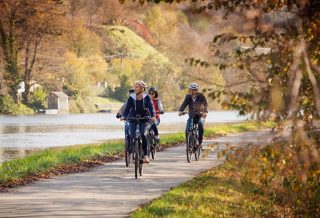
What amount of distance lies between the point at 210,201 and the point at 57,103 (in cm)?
7731

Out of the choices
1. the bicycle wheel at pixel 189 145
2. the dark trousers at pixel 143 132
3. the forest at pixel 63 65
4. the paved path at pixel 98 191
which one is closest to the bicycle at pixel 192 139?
the bicycle wheel at pixel 189 145

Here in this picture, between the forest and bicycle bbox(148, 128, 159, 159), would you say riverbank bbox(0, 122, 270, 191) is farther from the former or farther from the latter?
the forest

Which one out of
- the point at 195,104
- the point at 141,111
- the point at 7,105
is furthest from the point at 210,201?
the point at 7,105

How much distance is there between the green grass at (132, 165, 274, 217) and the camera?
12.5 meters

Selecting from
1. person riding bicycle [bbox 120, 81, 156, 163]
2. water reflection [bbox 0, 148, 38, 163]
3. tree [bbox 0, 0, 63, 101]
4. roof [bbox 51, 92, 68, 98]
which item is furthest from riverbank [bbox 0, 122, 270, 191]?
roof [bbox 51, 92, 68, 98]

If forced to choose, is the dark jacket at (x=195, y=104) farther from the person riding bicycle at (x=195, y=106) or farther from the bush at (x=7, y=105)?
the bush at (x=7, y=105)

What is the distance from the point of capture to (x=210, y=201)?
14062mm

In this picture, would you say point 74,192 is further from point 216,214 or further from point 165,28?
point 165,28

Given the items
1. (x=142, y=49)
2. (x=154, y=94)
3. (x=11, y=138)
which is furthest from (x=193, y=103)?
(x=142, y=49)

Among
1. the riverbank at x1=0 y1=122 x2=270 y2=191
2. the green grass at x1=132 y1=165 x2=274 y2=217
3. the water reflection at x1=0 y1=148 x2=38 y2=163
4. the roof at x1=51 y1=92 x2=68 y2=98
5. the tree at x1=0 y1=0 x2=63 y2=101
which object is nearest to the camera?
the green grass at x1=132 y1=165 x2=274 y2=217

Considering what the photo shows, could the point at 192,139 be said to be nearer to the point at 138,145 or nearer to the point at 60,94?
the point at 138,145

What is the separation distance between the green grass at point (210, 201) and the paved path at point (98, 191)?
38 cm

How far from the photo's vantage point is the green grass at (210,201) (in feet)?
40.9

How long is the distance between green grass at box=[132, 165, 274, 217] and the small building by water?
7386 cm
